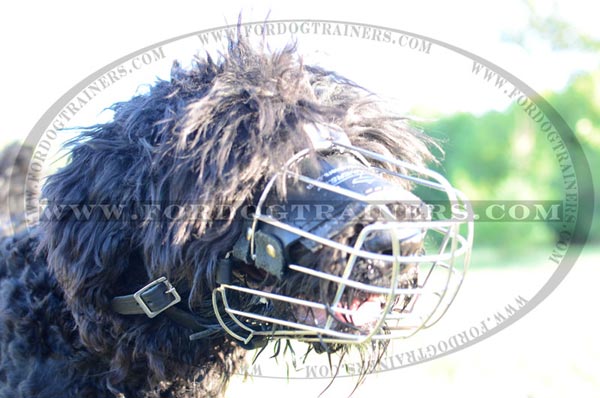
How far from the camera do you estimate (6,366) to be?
2447mm

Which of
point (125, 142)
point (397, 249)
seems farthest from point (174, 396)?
point (397, 249)

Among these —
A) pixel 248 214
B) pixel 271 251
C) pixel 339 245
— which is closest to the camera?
pixel 339 245

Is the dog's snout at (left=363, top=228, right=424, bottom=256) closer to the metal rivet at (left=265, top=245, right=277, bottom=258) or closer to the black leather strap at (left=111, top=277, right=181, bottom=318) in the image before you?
the metal rivet at (left=265, top=245, right=277, bottom=258)

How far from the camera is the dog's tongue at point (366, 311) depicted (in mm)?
1914

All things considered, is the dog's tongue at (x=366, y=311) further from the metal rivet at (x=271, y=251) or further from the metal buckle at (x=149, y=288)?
the metal buckle at (x=149, y=288)

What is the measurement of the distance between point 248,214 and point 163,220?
0.95 feet

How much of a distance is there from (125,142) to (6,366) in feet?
3.35

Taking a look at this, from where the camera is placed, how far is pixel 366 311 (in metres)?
1.96

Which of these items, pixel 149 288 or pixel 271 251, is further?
pixel 149 288

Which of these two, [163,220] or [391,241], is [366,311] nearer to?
[391,241]

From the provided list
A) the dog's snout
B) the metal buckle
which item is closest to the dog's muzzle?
the dog's snout

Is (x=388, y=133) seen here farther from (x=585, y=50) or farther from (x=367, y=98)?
(x=585, y=50)

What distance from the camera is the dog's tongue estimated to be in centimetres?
191

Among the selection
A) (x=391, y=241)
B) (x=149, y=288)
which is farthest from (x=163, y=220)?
(x=391, y=241)
